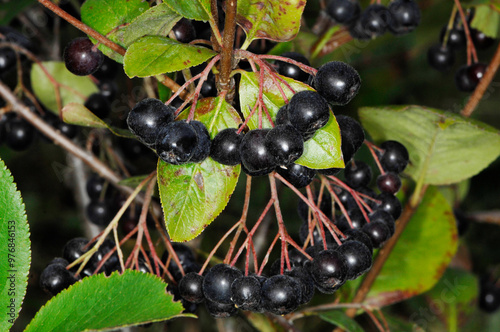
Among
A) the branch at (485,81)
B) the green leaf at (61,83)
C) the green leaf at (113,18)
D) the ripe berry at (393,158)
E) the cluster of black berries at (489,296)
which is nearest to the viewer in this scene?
the green leaf at (113,18)

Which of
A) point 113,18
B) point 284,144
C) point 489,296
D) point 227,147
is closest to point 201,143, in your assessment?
point 227,147

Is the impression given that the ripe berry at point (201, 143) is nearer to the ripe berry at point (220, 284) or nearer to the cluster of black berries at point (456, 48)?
the ripe berry at point (220, 284)

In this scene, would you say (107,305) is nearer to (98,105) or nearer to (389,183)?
(389,183)

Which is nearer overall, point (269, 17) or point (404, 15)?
point (269, 17)

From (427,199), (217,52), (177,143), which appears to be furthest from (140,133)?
(427,199)

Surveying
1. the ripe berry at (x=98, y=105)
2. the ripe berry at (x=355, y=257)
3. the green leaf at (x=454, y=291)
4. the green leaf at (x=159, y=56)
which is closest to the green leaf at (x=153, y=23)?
the green leaf at (x=159, y=56)

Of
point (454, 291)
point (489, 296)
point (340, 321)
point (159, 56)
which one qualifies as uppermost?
point (159, 56)

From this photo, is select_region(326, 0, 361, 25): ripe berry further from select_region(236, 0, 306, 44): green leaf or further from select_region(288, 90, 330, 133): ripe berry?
select_region(288, 90, 330, 133): ripe berry
